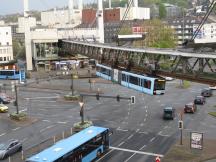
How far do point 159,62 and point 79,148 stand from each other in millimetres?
23527

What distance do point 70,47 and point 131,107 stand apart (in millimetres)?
35845

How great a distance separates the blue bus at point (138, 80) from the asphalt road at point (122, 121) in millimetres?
A: 4087

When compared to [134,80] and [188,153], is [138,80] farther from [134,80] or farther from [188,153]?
Result: [188,153]

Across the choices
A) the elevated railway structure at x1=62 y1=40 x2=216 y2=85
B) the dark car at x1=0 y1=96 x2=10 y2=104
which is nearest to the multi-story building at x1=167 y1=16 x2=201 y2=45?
the elevated railway structure at x1=62 y1=40 x2=216 y2=85

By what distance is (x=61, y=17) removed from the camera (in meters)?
159

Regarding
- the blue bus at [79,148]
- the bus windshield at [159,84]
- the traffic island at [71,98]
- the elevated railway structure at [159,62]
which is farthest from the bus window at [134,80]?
the traffic island at [71,98]

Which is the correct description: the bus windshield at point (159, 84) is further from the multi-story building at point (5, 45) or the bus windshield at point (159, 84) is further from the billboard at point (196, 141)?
the multi-story building at point (5, 45)

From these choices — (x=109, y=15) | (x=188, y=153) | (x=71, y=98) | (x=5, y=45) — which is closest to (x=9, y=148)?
(x=188, y=153)

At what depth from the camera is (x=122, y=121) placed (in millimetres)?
44656

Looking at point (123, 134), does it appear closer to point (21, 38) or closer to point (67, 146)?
point (67, 146)

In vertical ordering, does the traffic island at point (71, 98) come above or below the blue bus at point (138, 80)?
below

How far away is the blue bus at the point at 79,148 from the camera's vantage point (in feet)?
87.0

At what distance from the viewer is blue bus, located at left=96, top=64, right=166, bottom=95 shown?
3903 cm

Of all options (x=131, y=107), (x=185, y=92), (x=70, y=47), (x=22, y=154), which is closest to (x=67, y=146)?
(x=22, y=154)
